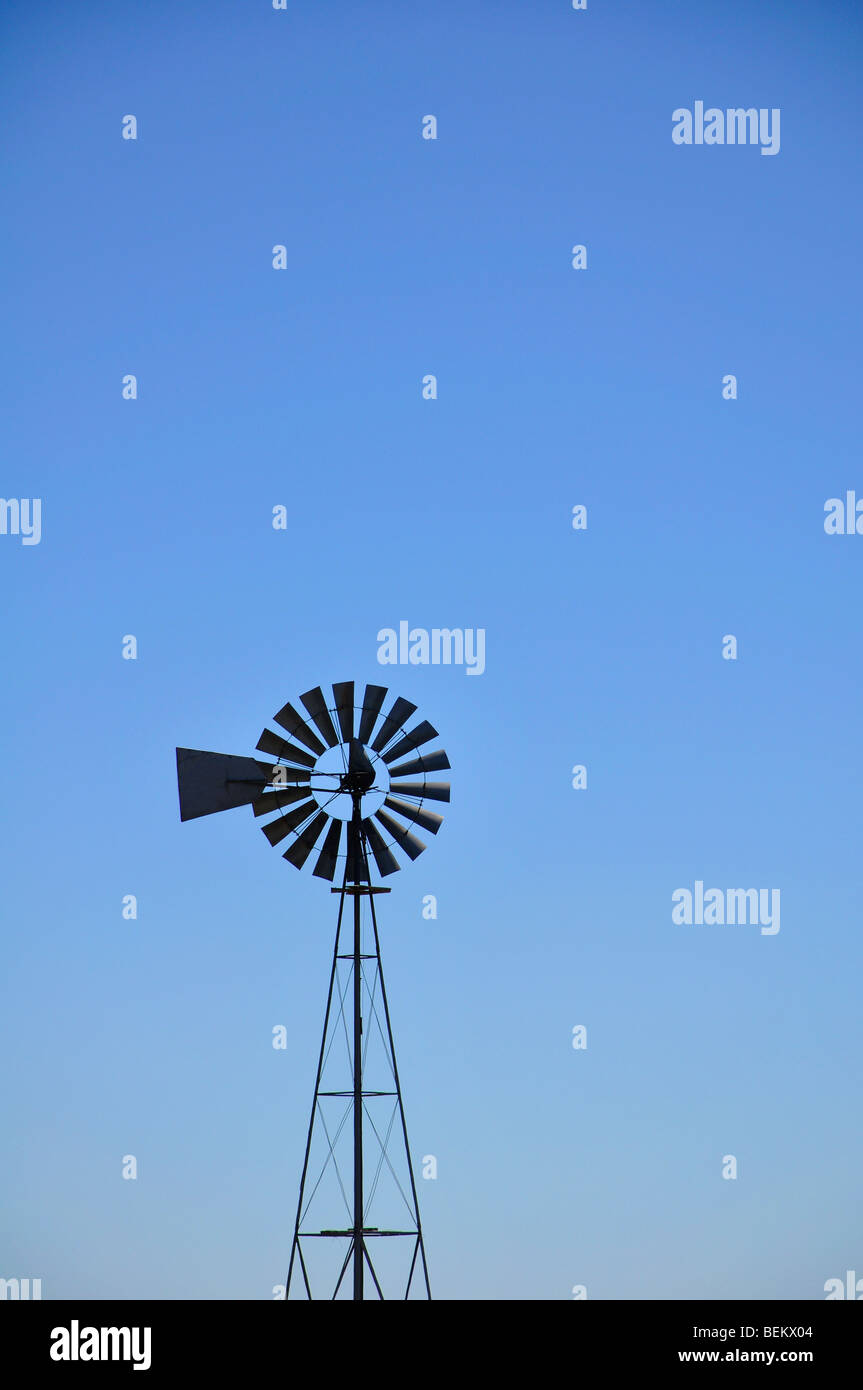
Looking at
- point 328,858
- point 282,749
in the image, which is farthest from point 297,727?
point 328,858

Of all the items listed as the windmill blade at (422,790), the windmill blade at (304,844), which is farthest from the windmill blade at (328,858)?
the windmill blade at (422,790)

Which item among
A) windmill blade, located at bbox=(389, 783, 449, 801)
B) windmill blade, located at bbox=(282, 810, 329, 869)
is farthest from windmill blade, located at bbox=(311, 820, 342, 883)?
windmill blade, located at bbox=(389, 783, 449, 801)

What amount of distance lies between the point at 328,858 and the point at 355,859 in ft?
1.24

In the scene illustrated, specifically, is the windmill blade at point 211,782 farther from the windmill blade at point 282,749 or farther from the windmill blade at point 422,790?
the windmill blade at point 422,790

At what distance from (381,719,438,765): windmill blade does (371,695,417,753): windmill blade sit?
144 millimetres

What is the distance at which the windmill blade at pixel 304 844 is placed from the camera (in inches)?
914

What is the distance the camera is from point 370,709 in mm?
23094

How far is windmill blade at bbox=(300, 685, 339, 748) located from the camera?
898 inches
